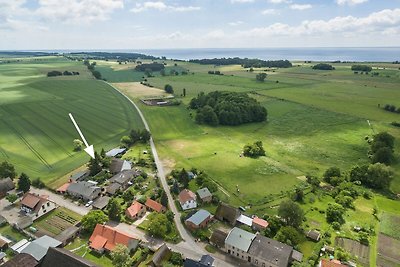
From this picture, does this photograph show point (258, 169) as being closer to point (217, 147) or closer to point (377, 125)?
point (217, 147)

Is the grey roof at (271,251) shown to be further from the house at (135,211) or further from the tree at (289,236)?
the house at (135,211)

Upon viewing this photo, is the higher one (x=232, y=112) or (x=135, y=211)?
(x=232, y=112)

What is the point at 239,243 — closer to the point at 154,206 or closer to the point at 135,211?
the point at 154,206

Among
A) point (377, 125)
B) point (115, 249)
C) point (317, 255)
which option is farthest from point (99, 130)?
point (377, 125)

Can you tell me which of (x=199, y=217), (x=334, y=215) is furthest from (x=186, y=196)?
(x=334, y=215)

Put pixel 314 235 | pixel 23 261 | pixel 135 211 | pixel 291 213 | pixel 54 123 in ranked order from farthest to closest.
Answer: pixel 54 123 < pixel 135 211 < pixel 291 213 < pixel 314 235 < pixel 23 261

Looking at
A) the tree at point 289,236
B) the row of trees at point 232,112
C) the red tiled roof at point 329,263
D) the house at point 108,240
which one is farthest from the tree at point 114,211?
the row of trees at point 232,112
